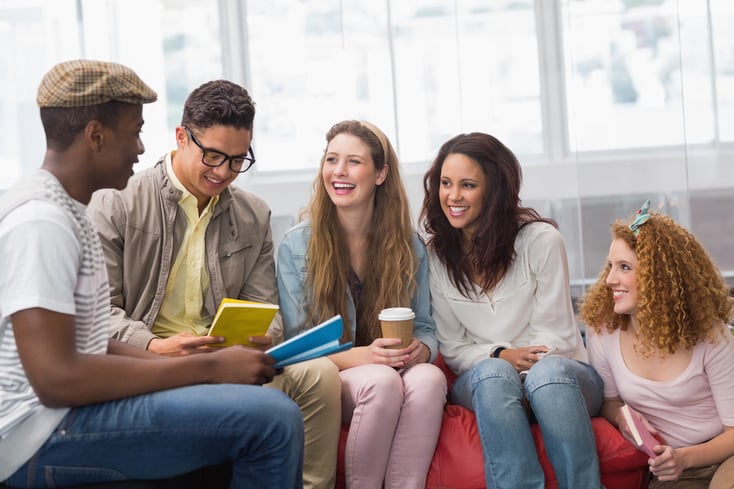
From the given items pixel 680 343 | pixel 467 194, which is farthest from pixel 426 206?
pixel 680 343

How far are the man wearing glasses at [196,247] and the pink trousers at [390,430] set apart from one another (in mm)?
65

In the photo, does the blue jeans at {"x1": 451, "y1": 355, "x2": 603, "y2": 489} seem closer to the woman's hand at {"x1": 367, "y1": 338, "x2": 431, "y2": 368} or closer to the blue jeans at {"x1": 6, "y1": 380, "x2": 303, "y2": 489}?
the woman's hand at {"x1": 367, "y1": 338, "x2": 431, "y2": 368}

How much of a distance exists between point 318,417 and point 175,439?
699 millimetres

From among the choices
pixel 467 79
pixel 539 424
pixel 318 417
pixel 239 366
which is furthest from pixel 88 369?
pixel 467 79

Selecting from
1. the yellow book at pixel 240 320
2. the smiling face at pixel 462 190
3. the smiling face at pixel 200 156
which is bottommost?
the yellow book at pixel 240 320

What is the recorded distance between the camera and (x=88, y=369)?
5.19 feet

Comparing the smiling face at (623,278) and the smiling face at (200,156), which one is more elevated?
the smiling face at (200,156)

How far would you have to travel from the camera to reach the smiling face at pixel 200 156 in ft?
7.95

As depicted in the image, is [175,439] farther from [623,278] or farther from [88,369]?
[623,278]

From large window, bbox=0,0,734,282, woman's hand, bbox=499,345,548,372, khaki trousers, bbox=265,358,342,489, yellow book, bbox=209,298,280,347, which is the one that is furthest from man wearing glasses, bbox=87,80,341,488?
large window, bbox=0,0,734,282

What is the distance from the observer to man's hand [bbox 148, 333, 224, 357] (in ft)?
7.07

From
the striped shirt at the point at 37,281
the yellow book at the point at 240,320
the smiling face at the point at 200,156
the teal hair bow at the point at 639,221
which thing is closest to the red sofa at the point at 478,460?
the yellow book at the point at 240,320

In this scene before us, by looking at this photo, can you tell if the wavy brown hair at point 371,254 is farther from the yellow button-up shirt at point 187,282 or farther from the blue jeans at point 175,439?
the blue jeans at point 175,439

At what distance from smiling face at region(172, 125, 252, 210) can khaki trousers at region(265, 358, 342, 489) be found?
1.91 feet
